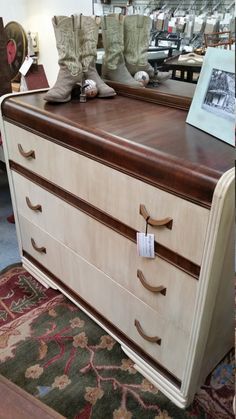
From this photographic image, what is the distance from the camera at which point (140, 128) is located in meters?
1.09

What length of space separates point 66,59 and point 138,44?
32cm

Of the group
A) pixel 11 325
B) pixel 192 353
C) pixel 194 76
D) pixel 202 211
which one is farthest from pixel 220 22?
pixel 11 325

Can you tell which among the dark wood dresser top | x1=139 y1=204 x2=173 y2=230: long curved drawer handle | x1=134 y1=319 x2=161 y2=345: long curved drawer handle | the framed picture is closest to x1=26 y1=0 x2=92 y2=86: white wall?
the dark wood dresser top

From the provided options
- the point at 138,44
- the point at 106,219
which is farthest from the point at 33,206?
the point at 138,44

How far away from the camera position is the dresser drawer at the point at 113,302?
111 centimetres

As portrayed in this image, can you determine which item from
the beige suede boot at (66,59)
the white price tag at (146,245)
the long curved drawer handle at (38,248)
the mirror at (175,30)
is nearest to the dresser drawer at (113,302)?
the long curved drawer handle at (38,248)

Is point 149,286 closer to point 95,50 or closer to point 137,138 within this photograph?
point 137,138

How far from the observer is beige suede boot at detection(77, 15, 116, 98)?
4.31ft

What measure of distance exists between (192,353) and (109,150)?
677mm

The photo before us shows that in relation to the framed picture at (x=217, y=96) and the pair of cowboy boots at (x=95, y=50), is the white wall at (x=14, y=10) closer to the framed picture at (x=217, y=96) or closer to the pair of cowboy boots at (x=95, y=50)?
the pair of cowboy boots at (x=95, y=50)

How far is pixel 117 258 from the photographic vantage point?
1166 millimetres

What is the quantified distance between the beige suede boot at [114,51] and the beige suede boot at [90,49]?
5cm

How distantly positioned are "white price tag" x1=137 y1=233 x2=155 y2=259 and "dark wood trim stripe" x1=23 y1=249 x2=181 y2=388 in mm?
475

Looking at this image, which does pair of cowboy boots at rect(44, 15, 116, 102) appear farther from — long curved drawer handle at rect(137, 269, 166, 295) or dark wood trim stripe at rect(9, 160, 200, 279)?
long curved drawer handle at rect(137, 269, 166, 295)
